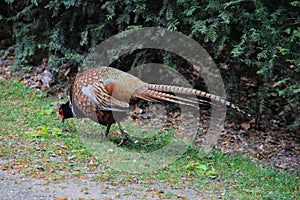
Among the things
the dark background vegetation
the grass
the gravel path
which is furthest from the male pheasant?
the gravel path

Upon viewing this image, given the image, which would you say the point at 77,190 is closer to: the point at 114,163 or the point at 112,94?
the point at 114,163

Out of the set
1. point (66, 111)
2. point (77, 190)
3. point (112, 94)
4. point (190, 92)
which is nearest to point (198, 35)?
point (190, 92)

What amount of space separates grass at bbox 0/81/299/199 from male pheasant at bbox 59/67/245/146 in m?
0.45

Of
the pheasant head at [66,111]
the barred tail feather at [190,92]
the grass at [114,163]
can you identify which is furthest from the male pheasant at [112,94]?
the grass at [114,163]

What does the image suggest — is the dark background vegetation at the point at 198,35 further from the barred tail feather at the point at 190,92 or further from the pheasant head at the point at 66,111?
the pheasant head at the point at 66,111

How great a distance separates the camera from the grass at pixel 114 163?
519 centimetres

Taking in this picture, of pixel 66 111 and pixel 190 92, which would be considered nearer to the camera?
pixel 190 92

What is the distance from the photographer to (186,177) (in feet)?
17.7

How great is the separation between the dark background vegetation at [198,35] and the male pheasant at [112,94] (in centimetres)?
99

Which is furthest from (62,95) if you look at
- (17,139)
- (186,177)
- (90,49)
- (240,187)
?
(240,187)

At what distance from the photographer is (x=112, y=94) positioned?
19.8ft

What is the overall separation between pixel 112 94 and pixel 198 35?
1.70 m

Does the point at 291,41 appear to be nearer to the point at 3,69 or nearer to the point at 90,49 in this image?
the point at 90,49

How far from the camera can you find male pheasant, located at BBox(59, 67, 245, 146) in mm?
5898
